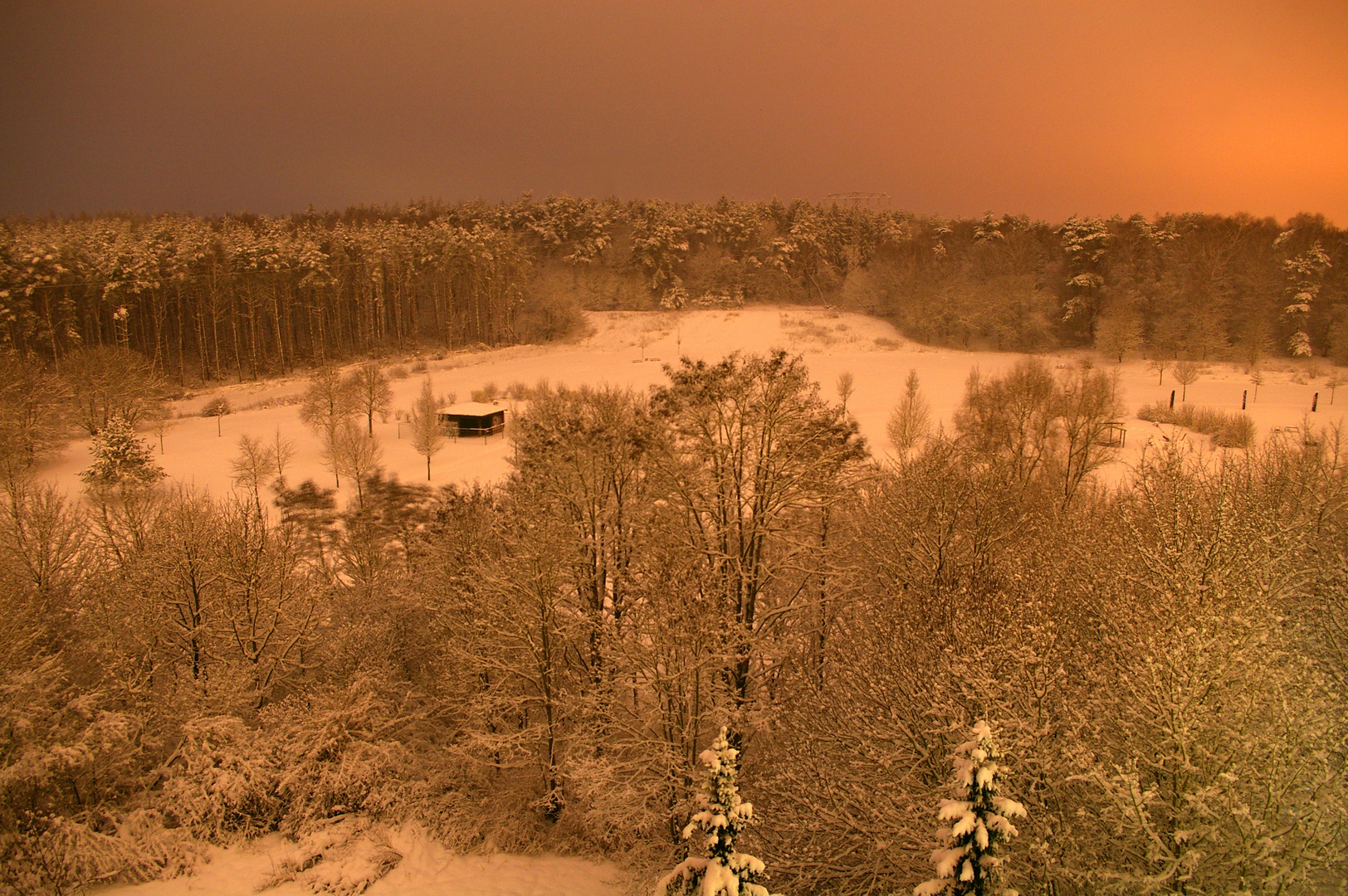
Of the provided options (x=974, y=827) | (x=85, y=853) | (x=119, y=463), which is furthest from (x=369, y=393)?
(x=974, y=827)

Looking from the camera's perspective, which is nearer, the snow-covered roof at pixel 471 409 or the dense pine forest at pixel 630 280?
the snow-covered roof at pixel 471 409

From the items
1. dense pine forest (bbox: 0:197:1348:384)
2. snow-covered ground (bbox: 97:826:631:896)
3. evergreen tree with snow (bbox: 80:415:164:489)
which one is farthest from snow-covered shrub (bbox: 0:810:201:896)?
dense pine forest (bbox: 0:197:1348:384)

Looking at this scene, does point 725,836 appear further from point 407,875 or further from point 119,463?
point 119,463

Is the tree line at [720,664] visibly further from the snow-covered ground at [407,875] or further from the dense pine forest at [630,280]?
the dense pine forest at [630,280]

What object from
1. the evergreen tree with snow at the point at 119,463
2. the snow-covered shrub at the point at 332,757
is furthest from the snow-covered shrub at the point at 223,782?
the evergreen tree with snow at the point at 119,463

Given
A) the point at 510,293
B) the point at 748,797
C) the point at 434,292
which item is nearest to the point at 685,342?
the point at 510,293

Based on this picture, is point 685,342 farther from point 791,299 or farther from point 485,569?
point 485,569
